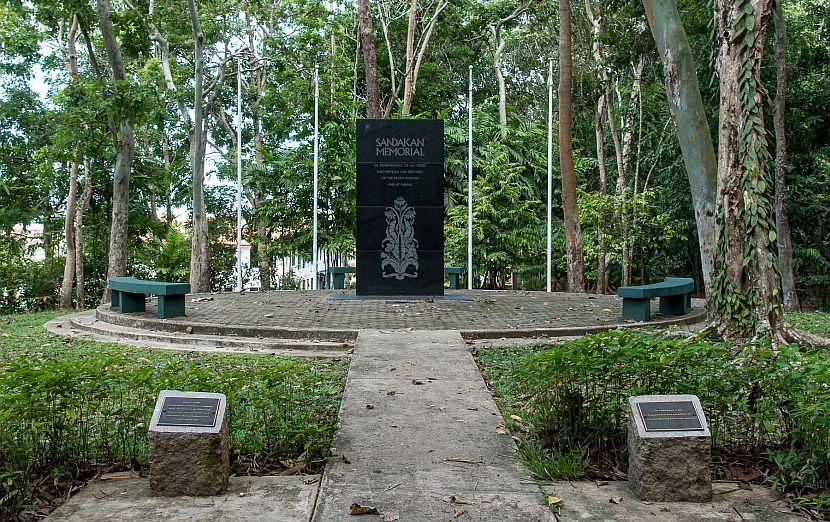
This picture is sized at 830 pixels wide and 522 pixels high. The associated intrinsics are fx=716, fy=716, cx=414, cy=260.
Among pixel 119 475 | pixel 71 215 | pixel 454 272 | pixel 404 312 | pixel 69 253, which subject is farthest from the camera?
pixel 71 215

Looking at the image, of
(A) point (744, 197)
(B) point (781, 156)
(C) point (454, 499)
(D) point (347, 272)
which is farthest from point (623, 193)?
(C) point (454, 499)

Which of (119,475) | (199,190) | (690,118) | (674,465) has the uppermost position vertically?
(199,190)

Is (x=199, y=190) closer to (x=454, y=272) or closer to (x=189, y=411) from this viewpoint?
(x=454, y=272)

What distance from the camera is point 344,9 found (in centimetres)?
2817

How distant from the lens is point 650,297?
10453mm

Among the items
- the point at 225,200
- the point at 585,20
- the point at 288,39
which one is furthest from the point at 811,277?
the point at 225,200

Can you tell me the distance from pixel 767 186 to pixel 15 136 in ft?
83.0

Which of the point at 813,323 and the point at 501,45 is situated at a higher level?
the point at 501,45

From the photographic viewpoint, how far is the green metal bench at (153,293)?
10.6 metres

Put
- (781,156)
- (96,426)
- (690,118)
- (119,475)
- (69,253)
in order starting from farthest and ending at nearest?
(69,253) → (781,156) → (690,118) → (96,426) → (119,475)

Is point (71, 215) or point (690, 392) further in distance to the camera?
point (71, 215)

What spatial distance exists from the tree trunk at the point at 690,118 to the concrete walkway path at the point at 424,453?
3.63 m

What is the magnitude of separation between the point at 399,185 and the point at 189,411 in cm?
1007

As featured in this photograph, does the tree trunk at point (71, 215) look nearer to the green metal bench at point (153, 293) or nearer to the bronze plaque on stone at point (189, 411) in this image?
the green metal bench at point (153, 293)
